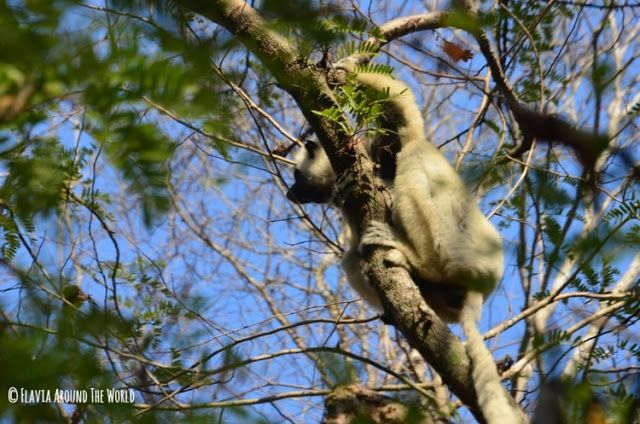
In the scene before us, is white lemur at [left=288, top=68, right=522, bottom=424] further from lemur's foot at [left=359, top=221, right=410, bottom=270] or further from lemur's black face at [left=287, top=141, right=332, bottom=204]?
lemur's black face at [left=287, top=141, right=332, bottom=204]

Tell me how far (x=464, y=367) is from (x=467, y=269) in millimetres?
1200

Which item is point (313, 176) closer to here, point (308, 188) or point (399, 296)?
point (308, 188)

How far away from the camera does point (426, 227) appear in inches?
220

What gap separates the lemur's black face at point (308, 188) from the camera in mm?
6484

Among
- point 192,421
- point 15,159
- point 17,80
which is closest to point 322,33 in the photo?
point 17,80

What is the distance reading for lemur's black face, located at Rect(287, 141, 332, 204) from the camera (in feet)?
21.3


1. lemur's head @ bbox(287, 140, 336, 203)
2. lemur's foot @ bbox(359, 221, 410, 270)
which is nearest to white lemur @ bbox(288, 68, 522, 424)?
lemur's foot @ bbox(359, 221, 410, 270)

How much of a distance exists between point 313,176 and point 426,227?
1.33 metres

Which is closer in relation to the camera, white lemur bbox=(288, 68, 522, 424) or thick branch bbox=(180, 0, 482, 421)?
thick branch bbox=(180, 0, 482, 421)

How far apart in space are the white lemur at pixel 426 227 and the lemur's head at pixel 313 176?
1.85ft

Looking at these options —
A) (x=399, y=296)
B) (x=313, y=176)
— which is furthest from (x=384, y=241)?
(x=313, y=176)

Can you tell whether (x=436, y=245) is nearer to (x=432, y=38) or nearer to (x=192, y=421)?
(x=432, y=38)

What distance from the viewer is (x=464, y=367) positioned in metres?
4.38

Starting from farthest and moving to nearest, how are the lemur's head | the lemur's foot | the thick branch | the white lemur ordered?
1. the lemur's head
2. the white lemur
3. the lemur's foot
4. the thick branch
